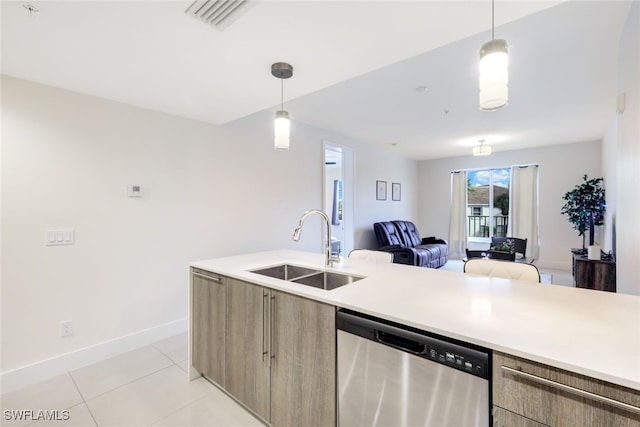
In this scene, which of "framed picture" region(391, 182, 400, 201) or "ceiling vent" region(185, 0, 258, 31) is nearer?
"ceiling vent" region(185, 0, 258, 31)

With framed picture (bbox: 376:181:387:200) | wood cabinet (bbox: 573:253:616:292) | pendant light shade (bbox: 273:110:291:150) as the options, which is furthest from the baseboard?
wood cabinet (bbox: 573:253:616:292)

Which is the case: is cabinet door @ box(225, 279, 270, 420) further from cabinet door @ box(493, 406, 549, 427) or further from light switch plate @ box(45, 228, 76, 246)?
light switch plate @ box(45, 228, 76, 246)

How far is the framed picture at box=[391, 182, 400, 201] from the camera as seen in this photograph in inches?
259

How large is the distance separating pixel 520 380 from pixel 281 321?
1036mm

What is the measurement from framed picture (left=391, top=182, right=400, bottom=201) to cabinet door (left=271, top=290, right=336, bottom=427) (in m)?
5.46

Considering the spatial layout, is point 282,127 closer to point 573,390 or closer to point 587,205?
point 573,390

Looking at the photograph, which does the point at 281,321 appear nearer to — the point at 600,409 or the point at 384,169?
the point at 600,409

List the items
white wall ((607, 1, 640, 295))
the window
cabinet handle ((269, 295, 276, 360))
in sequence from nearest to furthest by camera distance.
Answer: cabinet handle ((269, 295, 276, 360)), white wall ((607, 1, 640, 295)), the window

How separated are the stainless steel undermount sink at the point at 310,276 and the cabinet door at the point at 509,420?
0.94m

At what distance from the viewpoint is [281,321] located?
1507 millimetres

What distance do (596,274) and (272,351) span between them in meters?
3.71

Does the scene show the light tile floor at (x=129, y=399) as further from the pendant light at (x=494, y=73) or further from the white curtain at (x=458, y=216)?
the white curtain at (x=458, y=216)

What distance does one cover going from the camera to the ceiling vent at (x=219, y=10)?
1.35 m

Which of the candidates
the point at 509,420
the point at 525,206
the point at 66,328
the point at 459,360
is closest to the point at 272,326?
the point at 459,360
